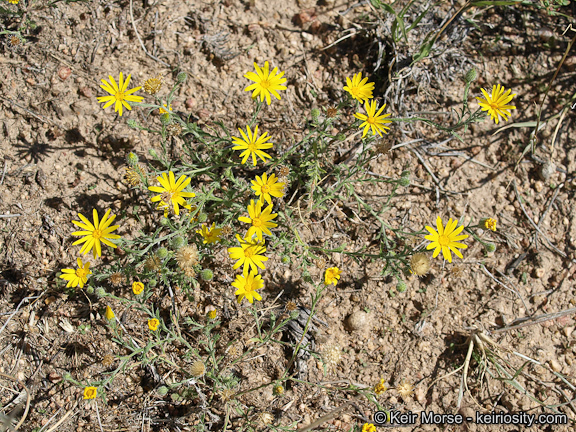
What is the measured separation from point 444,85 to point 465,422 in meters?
3.73

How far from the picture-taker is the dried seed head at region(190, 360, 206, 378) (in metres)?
3.60

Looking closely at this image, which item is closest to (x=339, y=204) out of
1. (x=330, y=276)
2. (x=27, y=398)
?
(x=330, y=276)

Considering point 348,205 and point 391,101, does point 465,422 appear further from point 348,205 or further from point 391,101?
point 391,101

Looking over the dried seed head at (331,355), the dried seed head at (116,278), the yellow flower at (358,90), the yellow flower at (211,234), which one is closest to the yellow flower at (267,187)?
the yellow flower at (211,234)

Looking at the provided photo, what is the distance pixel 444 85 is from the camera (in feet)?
15.7

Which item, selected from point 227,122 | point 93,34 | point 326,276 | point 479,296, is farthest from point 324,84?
point 479,296

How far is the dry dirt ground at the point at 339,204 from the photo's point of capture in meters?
4.01

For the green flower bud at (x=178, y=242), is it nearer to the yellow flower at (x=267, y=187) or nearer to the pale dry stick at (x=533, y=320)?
the yellow flower at (x=267, y=187)

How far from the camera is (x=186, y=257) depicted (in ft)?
11.8

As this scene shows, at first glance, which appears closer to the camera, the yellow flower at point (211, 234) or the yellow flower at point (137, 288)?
the yellow flower at point (137, 288)

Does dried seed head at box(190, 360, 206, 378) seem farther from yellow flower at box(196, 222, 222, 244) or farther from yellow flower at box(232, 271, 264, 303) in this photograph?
yellow flower at box(196, 222, 222, 244)

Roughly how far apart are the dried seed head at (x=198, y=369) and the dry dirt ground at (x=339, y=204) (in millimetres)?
506

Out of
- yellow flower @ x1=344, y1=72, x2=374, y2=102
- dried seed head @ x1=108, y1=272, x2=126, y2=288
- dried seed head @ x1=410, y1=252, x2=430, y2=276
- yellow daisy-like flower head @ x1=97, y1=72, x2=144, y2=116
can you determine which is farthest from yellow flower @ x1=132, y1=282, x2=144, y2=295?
yellow flower @ x1=344, y1=72, x2=374, y2=102

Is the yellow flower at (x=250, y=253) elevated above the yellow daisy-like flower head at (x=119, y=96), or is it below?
below
